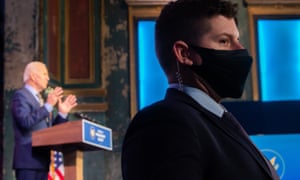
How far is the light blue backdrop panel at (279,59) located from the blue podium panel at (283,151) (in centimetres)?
46

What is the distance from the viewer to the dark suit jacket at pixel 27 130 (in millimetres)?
3680

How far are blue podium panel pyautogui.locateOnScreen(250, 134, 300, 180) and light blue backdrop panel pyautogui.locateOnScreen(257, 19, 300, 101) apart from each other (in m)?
0.46

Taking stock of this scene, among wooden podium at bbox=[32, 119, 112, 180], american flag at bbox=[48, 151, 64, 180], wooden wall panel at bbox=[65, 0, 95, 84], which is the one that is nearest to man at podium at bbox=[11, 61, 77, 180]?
wooden podium at bbox=[32, 119, 112, 180]

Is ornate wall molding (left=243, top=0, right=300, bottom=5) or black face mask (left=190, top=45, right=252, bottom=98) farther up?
ornate wall molding (left=243, top=0, right=300, bottom=5)

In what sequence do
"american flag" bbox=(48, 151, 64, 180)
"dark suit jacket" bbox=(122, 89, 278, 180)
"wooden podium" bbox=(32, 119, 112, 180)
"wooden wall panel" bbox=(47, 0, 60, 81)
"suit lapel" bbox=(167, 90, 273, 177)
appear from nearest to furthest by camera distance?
"dark suit jacket" bbox=(122, 89, 278, 180)
"suit lapel" bbox=(167, 90, 273, 177)
"wooden podium" bbox=(32, 119, 112, 180)
"american flag" bbox=(48, 151, 64, 180)
"wooden wall panel" bbox=(47, 0, 60, 81)

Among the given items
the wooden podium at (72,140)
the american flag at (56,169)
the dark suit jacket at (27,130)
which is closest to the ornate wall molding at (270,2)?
the american flag at (56,169)

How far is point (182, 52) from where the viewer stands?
3.90ft

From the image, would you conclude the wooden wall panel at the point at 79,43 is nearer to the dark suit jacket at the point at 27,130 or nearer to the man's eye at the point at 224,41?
the dark suit jacket at the point at 27,130

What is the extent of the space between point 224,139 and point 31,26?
4.69 metres

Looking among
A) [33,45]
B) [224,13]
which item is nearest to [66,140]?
[224,13]

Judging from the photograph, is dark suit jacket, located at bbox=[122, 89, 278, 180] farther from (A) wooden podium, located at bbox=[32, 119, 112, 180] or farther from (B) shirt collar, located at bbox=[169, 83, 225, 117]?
(A) wooden podium, located at bbox=[32, 119, 112, 180]

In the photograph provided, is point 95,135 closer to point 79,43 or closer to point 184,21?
point 184,21

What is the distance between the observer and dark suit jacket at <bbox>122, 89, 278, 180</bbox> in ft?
3.32

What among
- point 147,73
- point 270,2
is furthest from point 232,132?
point 270,2
